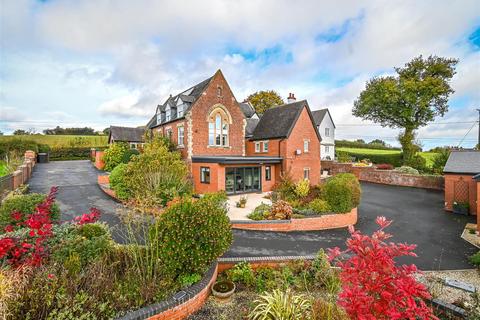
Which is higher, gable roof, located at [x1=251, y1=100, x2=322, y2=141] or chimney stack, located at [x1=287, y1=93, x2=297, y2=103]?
chimney stack, located at [x1=287, y1=93, x2=297, y2=103]

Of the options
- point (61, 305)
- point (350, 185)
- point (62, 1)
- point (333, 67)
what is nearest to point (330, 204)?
point (350, 185)

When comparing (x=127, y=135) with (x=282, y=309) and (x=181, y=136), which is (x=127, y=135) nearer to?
(x=181, y=136)

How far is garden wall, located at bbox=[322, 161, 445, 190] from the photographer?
87.5ft

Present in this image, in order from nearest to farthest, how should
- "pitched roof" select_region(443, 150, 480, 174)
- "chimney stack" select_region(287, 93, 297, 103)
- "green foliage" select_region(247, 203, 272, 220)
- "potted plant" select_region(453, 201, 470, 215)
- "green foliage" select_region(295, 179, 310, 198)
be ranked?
"green foliage" select_region(247, 203, 272, 220) → "potted plant" select_region(453, 201, 470, 215) → "pitched roof" select_region(443, 150, 480, 174) → "green foliage" select_region(295, 179, 310, 198) → "chimney stack" select_region(287, 93, 297, 103)

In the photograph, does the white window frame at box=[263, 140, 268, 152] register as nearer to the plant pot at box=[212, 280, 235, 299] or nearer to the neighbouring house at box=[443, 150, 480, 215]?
the neighbouring house at box=[443, 150, 480, 215]

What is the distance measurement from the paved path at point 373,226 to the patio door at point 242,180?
9.06 metres

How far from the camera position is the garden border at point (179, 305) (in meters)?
4.70

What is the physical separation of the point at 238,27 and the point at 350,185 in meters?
11.3

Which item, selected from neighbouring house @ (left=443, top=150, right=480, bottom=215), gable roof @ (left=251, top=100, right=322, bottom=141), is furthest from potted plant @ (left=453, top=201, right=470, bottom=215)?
gable roof @ (left=251, top=100, right=322, bottom=141)

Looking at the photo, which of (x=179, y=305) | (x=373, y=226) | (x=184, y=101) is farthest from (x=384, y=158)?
(x=179, y=305)

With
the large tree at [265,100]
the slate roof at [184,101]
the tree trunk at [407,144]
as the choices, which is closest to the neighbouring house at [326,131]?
the large tree at [265,100]

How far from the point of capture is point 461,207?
55.7 feet

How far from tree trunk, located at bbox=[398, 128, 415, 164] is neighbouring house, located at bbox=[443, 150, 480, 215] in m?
19.9

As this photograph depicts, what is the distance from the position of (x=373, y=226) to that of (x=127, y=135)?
131ft
